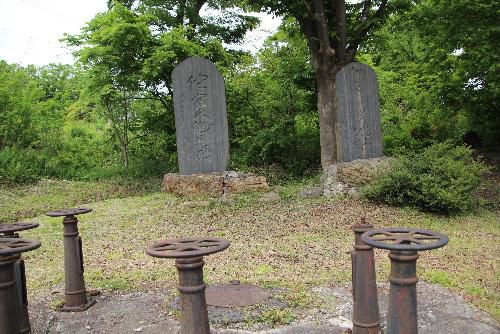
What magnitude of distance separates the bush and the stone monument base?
237 centimetres

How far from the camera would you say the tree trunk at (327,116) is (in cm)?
1020

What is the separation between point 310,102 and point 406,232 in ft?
34.7

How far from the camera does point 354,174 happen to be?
29.2 feet

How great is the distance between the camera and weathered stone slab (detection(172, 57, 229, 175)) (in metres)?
9.47

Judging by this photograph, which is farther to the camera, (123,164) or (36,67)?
(36,67)

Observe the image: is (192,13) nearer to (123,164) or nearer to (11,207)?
(123,164)

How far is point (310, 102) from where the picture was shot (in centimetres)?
1297

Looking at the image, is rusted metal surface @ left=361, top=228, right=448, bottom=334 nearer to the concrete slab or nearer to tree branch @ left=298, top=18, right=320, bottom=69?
the concrete slab

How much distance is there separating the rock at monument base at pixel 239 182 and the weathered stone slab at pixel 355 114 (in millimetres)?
1842

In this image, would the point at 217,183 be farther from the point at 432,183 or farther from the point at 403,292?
the point at 403,292

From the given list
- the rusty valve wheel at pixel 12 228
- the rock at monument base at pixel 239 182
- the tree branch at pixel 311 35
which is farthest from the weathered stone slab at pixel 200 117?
the rusty valve wheel at pixel 12 228

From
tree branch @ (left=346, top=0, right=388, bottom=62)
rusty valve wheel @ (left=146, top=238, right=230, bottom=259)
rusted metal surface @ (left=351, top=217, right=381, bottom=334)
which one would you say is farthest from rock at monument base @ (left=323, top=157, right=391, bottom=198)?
rusty valve wheel @ (left=146, top=238, right=230, bottom=259)

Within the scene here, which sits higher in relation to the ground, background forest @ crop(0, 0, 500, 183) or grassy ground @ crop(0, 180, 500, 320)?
background forest @ crop(0, 0, 500, 183)

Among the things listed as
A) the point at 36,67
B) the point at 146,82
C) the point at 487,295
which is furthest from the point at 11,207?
the point at 36,67
